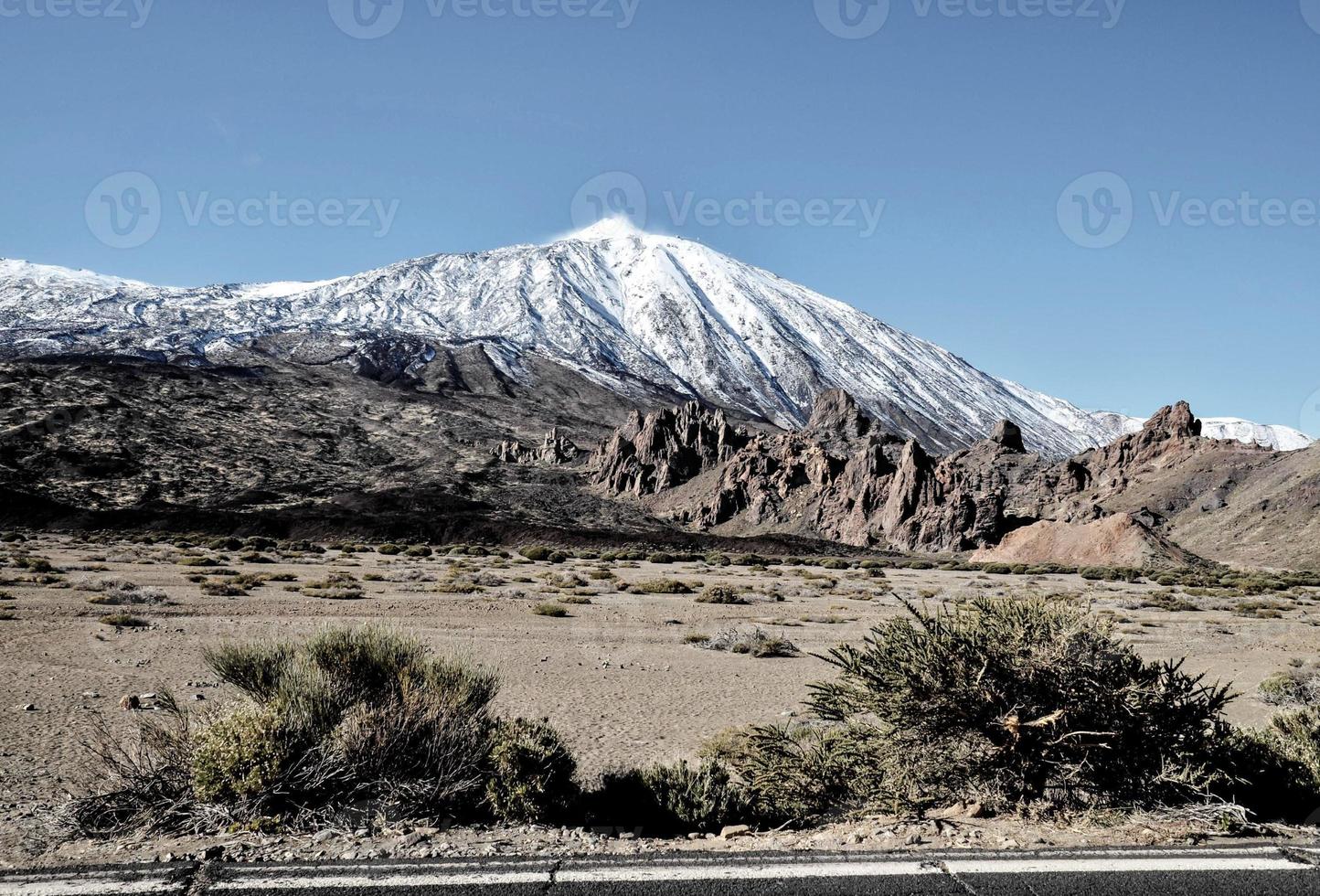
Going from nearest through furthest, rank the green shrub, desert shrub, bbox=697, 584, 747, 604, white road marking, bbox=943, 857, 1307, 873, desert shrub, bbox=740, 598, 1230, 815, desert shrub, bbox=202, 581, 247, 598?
white road marking, bbox=943, 857, 1307, 873 < the green shrub < desert shrub, bbox=740, 598, 1230, 815 < desert shrub, bbox=202, 581, 247, 598 < desert shrub, bbox=697, 584, 747, 604

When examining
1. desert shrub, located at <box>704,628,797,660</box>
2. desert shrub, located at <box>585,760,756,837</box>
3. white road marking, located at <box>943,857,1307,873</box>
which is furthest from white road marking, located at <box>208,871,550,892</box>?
desert shrub, located at <box>704,628,797,660</box>

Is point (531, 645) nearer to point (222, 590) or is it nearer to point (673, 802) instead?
point (673, 802)

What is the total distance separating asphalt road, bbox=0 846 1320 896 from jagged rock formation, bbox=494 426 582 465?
81.8m

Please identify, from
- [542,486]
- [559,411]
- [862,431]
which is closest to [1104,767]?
[542,486]

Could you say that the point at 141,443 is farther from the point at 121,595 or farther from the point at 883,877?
the point at 883,877

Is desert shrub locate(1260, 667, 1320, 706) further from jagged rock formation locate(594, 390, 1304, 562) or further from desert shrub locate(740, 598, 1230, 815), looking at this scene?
jagged rock formation locate(594, 390, 1304, 562)

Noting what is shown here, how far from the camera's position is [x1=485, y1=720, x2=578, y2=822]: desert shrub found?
201 inches

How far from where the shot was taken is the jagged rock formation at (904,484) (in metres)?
52.8

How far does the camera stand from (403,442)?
88812 mm

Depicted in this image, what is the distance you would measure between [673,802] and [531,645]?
9146mm

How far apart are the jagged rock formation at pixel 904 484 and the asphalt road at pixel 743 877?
4520 cm

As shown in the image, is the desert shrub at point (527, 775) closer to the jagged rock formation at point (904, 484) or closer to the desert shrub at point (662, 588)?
the desert shrub at point (662, 588)

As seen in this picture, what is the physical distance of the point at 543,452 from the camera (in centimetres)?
8750

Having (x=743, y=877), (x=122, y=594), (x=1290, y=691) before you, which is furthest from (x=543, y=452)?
(x=743, y=877)
